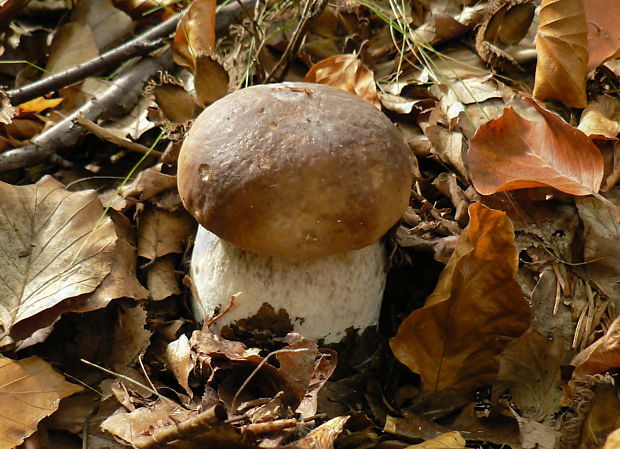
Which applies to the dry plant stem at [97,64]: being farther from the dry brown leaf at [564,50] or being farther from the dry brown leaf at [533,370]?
the dry brown leaf at [533,370]

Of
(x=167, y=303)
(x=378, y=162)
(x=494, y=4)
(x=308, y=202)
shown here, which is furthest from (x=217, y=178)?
(x=494, y=4)

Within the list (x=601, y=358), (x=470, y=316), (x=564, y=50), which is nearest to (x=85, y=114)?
(x=470, y=316)

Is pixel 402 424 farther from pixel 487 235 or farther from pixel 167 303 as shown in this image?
pixel 167 303

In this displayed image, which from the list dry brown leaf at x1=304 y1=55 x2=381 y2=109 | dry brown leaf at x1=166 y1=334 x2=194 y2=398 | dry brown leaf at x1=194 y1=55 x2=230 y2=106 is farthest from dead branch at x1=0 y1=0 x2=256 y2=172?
dry brown leaf at x1=166 y1=334 x2=194 y2=398

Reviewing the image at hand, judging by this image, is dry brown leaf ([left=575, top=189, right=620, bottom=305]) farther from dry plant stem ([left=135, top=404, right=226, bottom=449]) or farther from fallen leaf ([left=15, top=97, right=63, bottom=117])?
fallen leaf ([left=15, top=97, right=63, bottom=117])

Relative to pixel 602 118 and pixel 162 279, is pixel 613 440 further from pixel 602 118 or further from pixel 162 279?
pixel 162 279

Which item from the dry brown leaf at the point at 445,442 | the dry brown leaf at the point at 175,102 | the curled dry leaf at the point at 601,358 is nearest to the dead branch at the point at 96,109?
the dry brown leaf at the point at 175,102
